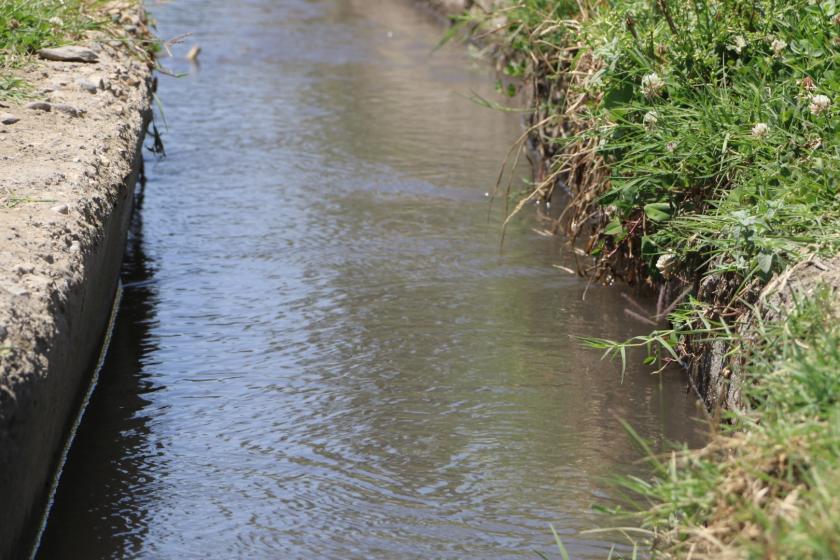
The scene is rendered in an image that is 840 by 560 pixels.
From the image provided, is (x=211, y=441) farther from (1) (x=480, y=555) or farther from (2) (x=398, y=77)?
(2) (x=398, y=77)

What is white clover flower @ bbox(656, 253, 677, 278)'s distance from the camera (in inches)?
145

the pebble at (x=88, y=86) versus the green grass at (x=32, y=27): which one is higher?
the green grass at (x=32, y=27)

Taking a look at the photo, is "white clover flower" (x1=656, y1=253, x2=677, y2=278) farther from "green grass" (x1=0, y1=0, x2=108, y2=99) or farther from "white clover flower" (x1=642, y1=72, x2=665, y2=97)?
"green grass" (x1=0, y1=0, x2=108, y2=99)

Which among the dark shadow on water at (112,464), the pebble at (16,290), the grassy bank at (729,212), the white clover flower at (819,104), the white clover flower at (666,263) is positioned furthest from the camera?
the white clover flower at (666,263)

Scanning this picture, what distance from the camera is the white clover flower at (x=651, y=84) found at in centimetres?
388

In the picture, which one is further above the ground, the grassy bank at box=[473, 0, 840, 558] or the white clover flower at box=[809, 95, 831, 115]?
the white clover flower at box=[809, 95, 831, 115]

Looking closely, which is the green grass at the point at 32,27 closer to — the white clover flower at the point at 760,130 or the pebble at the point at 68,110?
the pebble at the point at 68,110

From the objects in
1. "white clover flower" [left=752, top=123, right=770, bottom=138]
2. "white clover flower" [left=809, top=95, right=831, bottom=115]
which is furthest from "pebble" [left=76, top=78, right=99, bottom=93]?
"white clover flower" [left=809, top=95, right=831, bottom=115]

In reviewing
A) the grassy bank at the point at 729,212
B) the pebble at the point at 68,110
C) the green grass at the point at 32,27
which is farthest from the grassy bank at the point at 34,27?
the grassy bank at the point at 729,212

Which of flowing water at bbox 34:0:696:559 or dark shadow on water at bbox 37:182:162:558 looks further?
flowing water at bbox 34:0:696:559

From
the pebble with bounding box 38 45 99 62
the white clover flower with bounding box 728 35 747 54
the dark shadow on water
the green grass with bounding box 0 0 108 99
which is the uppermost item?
the white clover flower with bounding box 728 35 747 54

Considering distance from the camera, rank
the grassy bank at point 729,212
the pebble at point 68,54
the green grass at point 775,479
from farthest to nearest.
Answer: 1. the pebble at point 68,54
2. the grassy bank at point 729,212
3. the green grass at point 775,479

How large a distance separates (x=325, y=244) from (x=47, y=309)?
262 centimetres

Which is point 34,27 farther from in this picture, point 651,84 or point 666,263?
point 666,263
